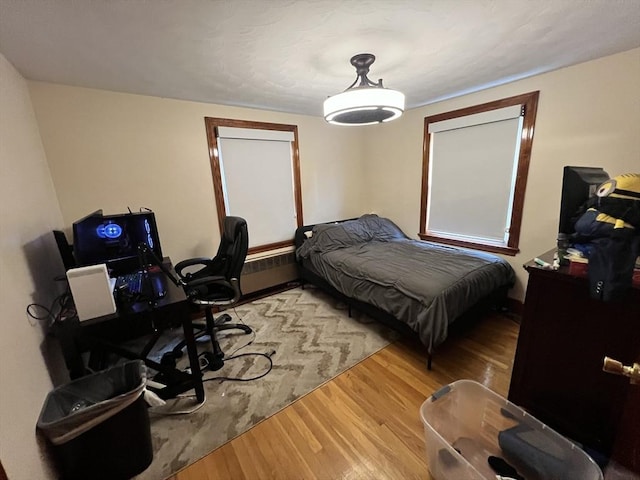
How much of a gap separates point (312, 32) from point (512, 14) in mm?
1076

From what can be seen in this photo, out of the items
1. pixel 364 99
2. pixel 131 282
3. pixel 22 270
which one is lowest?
pixel 131 282

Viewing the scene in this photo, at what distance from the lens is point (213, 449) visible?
1.45 meters

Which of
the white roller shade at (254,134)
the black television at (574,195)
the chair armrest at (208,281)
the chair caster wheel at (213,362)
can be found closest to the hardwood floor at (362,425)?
the chair caster wheel at (213,362)

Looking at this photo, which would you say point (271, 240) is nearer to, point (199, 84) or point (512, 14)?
point (199, 84)

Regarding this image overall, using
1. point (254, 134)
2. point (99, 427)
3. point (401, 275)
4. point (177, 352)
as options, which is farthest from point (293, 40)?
point (177, 352)

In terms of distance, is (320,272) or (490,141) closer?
(490,141)

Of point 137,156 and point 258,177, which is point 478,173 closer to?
point 258,177

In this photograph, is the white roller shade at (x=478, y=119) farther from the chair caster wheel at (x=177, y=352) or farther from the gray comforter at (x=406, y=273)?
the chair caster wheel at (x=177, y=352)

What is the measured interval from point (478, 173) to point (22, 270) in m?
3.72

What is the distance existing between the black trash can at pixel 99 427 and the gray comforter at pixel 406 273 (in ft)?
5.72

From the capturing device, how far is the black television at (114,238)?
5.91ft

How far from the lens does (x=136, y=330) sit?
153 cm

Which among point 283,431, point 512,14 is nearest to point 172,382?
point 283,431

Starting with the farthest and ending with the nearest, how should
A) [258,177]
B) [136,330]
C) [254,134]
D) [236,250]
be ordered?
[258,177] → [254,134] → [236,250] → [136,330]
